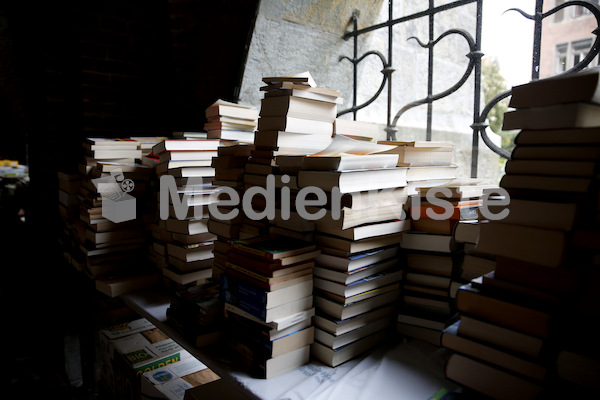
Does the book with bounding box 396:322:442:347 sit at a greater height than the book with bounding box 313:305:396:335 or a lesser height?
lesser

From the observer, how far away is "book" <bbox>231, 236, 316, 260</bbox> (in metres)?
1.17

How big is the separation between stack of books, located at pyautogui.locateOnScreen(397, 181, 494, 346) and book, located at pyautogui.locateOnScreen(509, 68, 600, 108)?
43 centimetres

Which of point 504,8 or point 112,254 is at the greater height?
point 504,8

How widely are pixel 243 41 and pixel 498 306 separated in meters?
1.93

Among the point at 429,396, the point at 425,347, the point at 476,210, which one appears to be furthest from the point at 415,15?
the point at 429,396

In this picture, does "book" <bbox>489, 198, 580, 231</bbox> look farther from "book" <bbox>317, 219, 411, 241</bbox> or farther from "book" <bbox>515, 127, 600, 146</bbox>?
"book" <bbox>317, 219, 411, 241</bbox>

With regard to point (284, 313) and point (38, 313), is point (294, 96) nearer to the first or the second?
point (284, 313)

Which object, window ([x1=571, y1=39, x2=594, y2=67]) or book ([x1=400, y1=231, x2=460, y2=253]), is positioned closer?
book ([x1=400, y1=231, x2=460, y2=253])

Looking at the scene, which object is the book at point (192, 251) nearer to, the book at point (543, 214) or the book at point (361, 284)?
the book at point (361, 284)

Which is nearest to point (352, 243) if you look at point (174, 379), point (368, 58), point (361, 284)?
point (361, 284)

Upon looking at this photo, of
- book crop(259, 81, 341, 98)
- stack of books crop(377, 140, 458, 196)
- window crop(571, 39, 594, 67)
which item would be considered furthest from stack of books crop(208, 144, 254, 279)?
window crop(571, 39, 594, 67)

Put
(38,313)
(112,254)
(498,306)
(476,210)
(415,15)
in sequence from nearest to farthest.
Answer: (498,306) < (476,210) < (415,15) < (112,254) < (38,313)

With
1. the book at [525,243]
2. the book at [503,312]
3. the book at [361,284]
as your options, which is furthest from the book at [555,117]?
the book at [361,284]

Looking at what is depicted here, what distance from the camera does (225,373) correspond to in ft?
4.01
